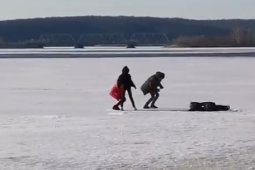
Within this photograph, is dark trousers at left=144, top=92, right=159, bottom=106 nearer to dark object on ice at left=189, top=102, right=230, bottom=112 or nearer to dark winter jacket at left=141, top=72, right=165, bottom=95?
dark winter jacket at left=141, top=72, right=165, bottom=95

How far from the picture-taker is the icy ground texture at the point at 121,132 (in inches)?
345

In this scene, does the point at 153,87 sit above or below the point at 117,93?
above

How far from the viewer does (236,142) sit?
10.2 m

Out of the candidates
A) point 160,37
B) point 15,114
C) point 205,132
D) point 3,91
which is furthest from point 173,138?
point 160,37

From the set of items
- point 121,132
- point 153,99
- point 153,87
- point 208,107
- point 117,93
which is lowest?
point 121,132

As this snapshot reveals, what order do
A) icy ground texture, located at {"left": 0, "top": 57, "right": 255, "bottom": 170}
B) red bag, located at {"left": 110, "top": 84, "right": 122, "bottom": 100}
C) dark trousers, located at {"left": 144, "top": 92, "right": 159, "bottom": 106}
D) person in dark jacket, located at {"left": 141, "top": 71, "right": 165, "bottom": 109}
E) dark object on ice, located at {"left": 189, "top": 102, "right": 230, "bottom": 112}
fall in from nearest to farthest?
1. icy ground texture, located at {"left": 0, "top": 57, "right": 255, "bottom": 170}
2. dark object on ice, located at {"left": 189, "top": 102, "right": 230, "bottom": 112}
3. red bag, located at {"left": 110, "top": 84, "right": 122, "bottom": 100}
4. dark trousers, located at {"left": 144, "top": 92, "right": 159, "bottom": 106}
5. person in dark jacket, located at {"left": 141, "top": 71, "right": 165, "bottom": 109}

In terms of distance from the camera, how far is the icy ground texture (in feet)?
28.8

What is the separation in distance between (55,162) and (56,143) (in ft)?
5.13

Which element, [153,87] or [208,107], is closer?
[208,107]

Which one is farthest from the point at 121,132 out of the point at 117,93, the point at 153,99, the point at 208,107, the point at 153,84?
the point at 153,84

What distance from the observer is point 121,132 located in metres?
11.4

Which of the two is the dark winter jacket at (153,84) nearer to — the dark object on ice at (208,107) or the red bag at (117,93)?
the red bag at (117,93)

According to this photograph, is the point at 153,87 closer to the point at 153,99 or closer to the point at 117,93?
the point at 153,99

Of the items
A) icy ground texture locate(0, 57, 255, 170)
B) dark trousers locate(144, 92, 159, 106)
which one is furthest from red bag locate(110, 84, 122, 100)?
dark trousers locate(144, 92, 159, 106)
